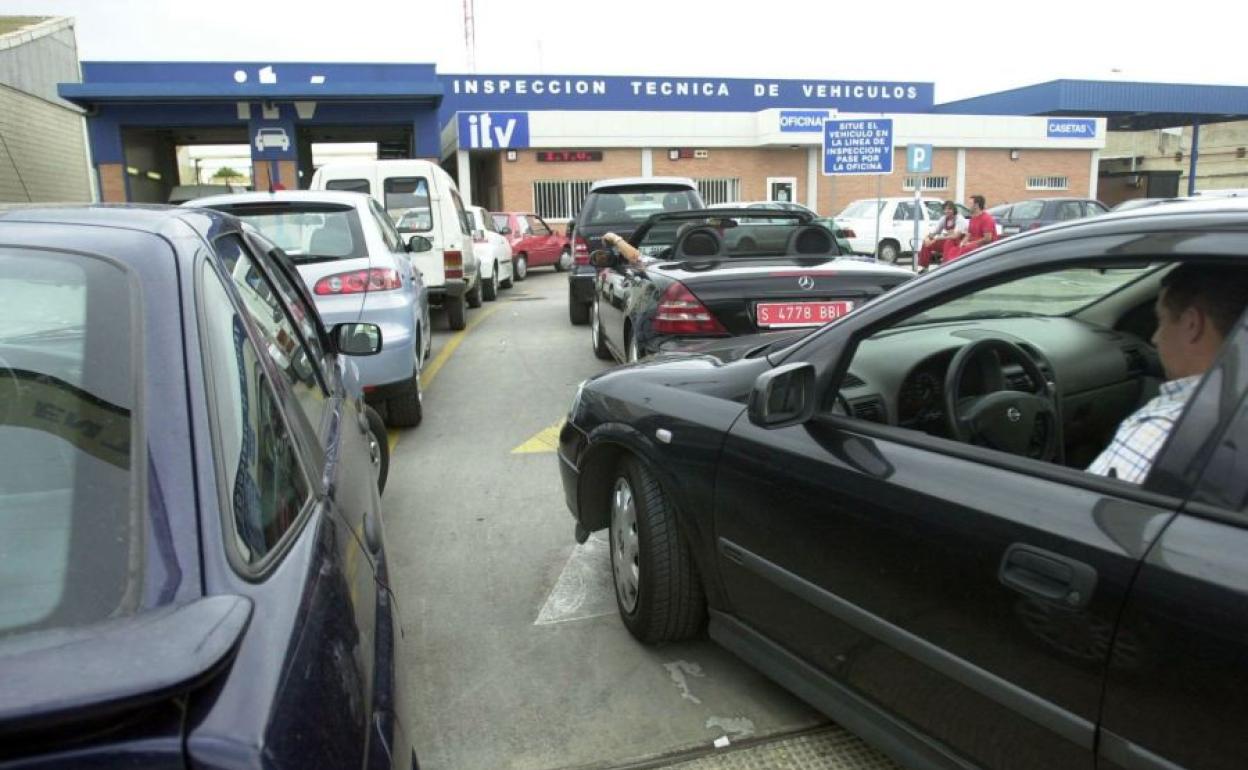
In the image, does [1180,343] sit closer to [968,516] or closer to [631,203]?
[968,516]

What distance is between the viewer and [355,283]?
609 centimetres

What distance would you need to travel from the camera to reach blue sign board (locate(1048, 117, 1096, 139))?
34.6 meters

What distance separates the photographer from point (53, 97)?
98.9 ft

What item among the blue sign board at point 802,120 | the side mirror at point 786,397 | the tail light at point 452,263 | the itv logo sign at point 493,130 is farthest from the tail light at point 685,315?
the blue sign board at point 802,120

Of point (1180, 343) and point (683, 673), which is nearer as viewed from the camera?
point (1180, 343)

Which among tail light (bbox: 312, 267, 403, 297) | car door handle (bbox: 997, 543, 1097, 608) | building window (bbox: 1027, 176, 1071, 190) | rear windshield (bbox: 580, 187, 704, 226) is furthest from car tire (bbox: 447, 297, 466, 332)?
building window (bbox: 1027, 176, 1071, 190)

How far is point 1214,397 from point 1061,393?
113 cm

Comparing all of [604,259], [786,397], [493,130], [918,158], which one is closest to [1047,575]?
[786,397]

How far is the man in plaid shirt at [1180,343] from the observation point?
1.83m

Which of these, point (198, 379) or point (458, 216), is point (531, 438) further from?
point (458, 216)

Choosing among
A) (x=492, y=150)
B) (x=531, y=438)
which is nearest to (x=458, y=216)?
(x=531, y=438)

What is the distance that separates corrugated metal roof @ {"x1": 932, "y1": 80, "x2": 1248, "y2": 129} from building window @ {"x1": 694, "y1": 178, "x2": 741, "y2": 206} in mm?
17193

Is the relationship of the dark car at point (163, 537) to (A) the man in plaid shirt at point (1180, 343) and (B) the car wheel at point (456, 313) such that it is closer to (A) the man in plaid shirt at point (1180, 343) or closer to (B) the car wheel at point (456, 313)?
(A) the man in plaid shirt at point (1180, 343)

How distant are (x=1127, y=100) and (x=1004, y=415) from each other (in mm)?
44241
